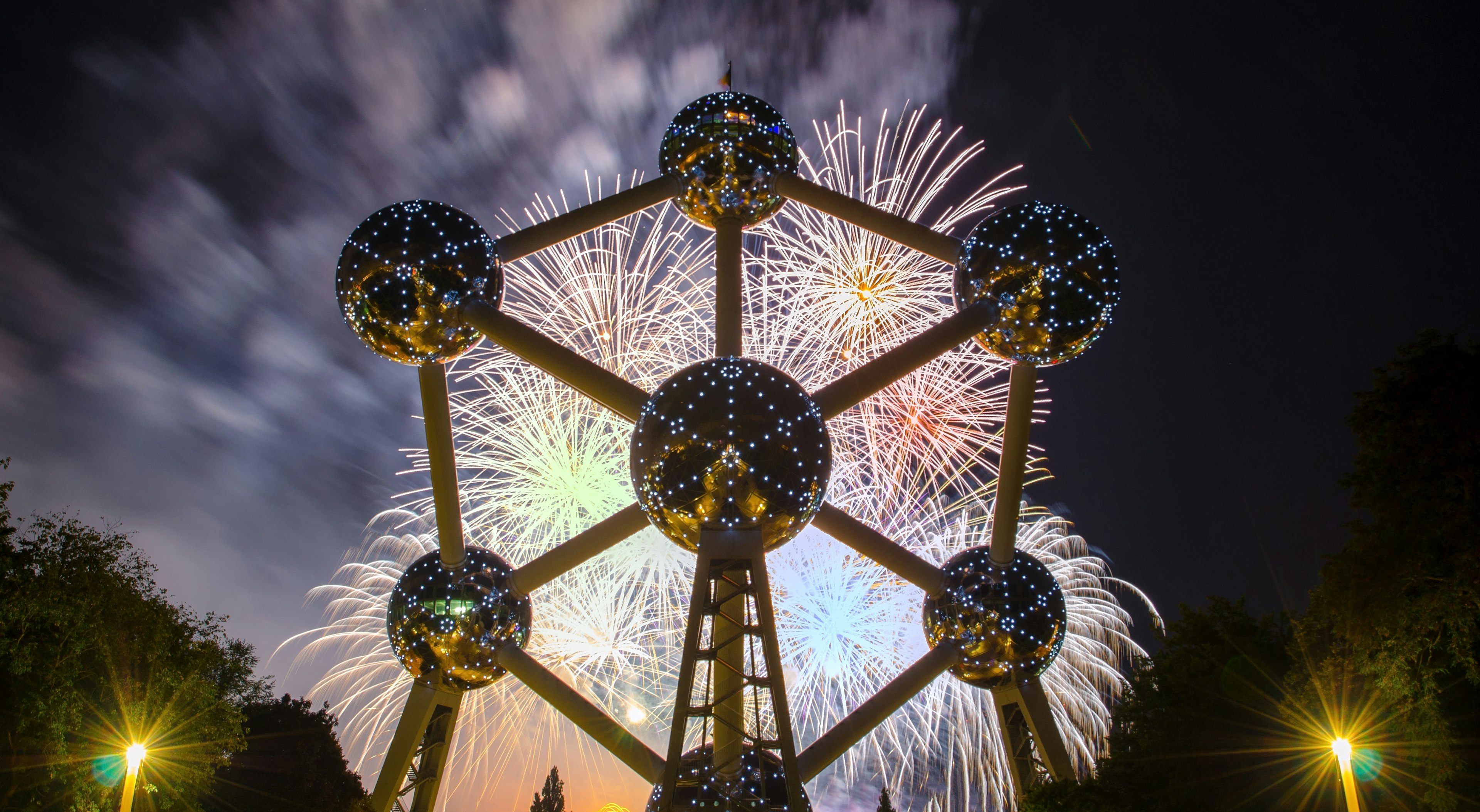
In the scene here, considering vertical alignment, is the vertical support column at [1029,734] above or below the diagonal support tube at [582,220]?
below

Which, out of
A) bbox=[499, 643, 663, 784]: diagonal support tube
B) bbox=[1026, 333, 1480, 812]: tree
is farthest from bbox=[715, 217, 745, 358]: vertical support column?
bbox=[1026, 333, 1480, 812]: tree

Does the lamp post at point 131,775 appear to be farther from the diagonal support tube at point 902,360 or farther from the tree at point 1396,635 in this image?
the tree at point 1396,635

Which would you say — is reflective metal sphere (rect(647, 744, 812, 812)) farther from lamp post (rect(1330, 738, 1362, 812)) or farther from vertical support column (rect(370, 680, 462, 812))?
lamp post (rect(1330, 738, 1362, 812))

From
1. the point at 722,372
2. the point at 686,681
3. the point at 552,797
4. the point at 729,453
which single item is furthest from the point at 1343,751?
the point at 552,797

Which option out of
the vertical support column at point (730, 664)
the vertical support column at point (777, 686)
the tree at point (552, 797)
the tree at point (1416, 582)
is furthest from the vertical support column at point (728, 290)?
the tree at point (552, 797)

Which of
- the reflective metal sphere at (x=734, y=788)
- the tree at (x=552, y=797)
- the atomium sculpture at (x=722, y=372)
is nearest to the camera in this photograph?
the reflective metal sphere at (x=734, y=788)

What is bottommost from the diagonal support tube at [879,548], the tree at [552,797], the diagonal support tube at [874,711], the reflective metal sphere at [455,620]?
the diagonal support tube at [874,711]

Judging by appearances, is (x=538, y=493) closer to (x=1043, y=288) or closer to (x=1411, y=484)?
(x=1043, y=288)
